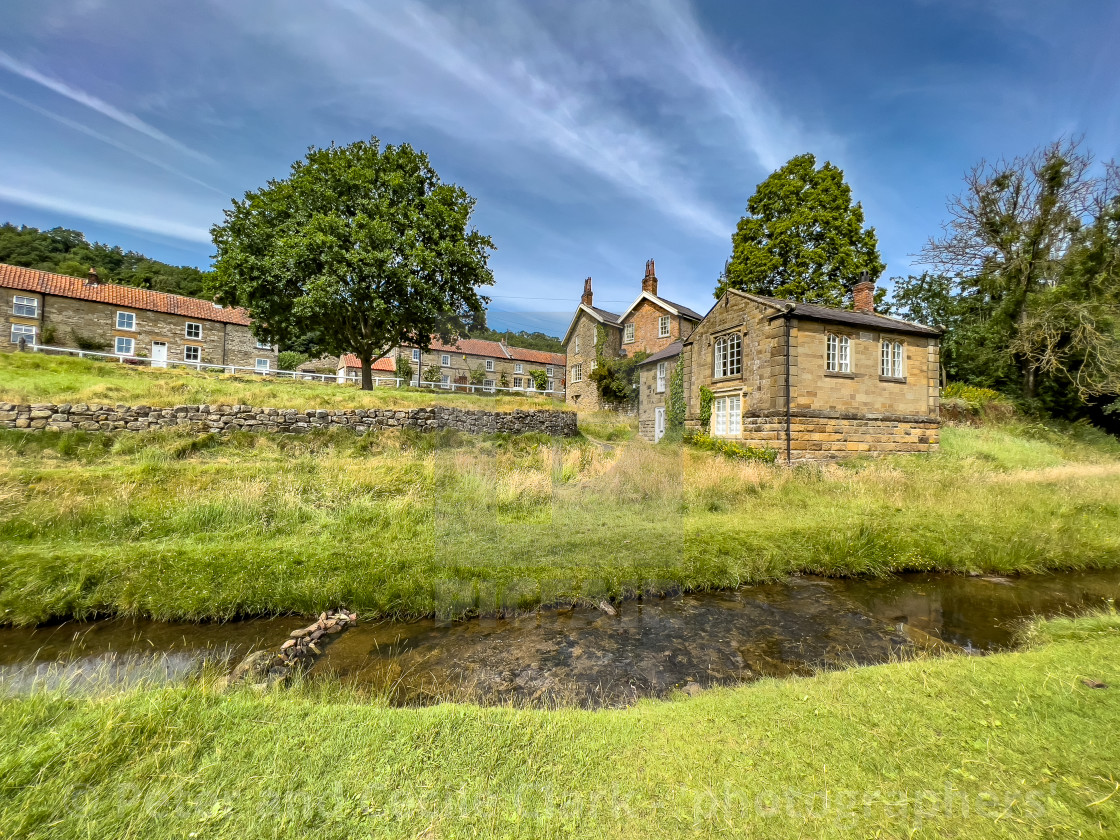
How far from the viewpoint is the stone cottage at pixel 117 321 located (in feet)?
87.6

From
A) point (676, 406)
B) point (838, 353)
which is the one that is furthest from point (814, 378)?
point (676, 406)

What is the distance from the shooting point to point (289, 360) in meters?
50.6

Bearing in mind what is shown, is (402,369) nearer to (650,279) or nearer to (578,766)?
(650,279)

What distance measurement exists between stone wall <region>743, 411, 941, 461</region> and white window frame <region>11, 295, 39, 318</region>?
1621 inches

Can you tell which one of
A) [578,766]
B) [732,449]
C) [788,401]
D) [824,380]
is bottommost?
[578,766]

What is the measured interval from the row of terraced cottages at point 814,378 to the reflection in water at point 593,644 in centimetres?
933

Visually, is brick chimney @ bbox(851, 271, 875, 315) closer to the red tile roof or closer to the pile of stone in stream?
the pile of stone in stream

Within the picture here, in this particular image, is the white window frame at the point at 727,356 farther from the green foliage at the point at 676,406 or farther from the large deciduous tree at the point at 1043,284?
the large deciduous tree at the point at 1043,284

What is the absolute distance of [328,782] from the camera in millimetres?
2285

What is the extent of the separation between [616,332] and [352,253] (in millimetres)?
20674

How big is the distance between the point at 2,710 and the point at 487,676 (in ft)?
11.0

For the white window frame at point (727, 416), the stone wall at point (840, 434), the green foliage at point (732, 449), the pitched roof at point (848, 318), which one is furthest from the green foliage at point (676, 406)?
the pitched roof at point (848, 318)

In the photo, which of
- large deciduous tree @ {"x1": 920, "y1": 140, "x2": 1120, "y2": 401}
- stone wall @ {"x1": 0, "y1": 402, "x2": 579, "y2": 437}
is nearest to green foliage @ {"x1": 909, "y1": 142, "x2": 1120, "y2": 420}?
large deciduous tree @ {"x1": 920, "y1": 140, "x2": 1120, "y2": 401}

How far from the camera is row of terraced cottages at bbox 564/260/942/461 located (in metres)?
15.4
